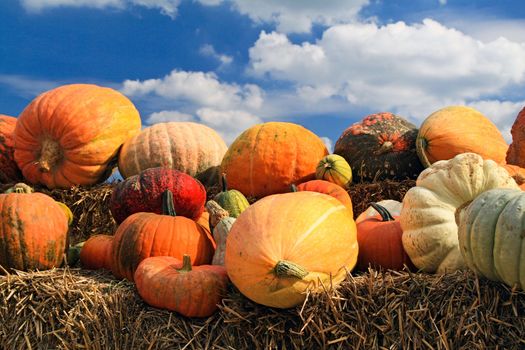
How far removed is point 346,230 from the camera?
3.03 m

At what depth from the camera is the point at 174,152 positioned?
19.6 feet

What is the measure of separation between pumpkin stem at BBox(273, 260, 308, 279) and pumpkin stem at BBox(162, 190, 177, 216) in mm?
1392

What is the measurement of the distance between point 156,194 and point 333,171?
1.78 m

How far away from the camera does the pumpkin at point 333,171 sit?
520cm

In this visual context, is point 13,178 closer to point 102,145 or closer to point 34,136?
point 34,136

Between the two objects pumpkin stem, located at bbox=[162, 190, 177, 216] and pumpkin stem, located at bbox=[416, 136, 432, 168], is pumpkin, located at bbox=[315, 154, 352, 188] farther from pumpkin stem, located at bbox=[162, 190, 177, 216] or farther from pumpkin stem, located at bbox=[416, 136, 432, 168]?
pumpkin stem, located at bbox=[162, 190, 177, 216]

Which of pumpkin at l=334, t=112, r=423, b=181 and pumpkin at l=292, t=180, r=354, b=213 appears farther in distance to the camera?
pumpkin at l=334, t=112, r=423, b=181

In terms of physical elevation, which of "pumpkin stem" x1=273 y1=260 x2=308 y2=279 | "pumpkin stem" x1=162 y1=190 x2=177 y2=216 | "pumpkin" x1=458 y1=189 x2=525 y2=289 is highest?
"pumpkin" x1=458 y1=189 x2=525 y2=289

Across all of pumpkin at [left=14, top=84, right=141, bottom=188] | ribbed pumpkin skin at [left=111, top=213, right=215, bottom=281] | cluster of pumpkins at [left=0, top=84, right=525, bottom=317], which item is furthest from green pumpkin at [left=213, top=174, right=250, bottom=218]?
pumpkin at [left=14, top=84, right=141, bottom=188]

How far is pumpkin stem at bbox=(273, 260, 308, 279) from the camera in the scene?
2.66 metres

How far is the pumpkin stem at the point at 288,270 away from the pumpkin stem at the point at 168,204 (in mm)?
1392

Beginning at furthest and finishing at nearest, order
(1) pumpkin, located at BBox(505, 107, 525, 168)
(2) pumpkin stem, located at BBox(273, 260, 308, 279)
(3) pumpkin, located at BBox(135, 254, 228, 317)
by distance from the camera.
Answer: (1) pumpkin, located at BBox(505, 107, 525, 168) < (3) pumpkin, located at BBox(135, 254, 228, 317) < (2) pumpkin stem, located at BBox(273, 260, 308, 279)

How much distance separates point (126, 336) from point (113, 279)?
64 cm

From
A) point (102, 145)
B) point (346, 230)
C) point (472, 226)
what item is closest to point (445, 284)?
point (472, 226)
